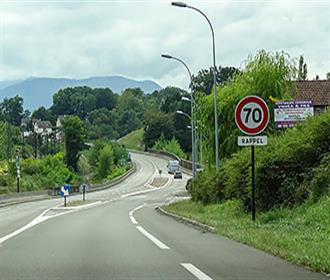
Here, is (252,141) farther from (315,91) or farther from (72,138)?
(72,138)

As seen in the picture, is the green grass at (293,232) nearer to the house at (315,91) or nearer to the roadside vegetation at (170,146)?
the house at (315,91)

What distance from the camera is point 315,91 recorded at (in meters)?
66.9

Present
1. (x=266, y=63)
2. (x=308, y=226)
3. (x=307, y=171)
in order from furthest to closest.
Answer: (x=266, y=63) < (x=307, y=171) < (x=308, y=226)

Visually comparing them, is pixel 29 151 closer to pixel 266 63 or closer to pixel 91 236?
pixel 266 63

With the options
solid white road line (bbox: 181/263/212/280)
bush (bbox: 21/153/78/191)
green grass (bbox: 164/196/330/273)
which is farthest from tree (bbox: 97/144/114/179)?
solid white road line (bbox: 181/263/212/280)

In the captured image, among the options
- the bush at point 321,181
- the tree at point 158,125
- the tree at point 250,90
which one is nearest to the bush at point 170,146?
the tree at point 158,125

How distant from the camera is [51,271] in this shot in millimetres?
10195

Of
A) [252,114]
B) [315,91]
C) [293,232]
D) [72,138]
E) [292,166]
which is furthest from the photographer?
[72,138]

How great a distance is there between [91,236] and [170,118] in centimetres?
14872

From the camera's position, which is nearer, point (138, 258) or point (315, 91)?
point (138, 258)

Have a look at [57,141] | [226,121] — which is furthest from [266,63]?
[57,141]

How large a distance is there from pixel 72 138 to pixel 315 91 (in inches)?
3296

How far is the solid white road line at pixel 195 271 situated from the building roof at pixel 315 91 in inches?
2135

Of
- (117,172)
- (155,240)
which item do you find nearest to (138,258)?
(155,240)
